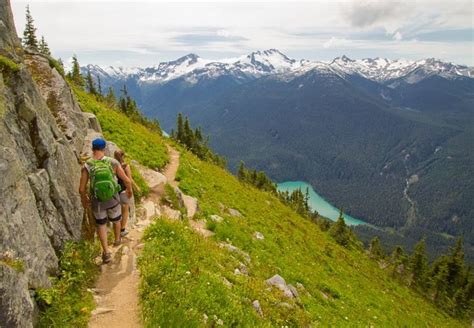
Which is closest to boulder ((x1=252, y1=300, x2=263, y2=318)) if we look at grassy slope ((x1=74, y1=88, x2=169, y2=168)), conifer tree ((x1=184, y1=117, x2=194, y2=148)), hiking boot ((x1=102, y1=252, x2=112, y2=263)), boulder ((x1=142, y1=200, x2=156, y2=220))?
hiking boot ((x1=102, y1=252, x2=112, y2=263))

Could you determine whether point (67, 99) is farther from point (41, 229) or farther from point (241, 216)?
point (241, 216)

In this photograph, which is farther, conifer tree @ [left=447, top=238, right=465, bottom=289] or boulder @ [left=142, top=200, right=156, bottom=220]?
conifer tree @ [left=447, top=238, right=465, bottom=289]

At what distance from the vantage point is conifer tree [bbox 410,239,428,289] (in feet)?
241

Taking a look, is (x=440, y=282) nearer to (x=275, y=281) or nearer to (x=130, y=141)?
(x=275, y=281)

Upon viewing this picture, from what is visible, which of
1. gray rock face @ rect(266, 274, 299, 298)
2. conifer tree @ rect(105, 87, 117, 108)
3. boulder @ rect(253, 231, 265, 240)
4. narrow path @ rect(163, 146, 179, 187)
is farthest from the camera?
conifer tree @ rect(105, 87, 117, 108)

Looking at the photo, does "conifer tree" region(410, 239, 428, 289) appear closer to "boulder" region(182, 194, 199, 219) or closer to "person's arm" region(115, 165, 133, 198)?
"boulder" region(182, 194, 199, 219)

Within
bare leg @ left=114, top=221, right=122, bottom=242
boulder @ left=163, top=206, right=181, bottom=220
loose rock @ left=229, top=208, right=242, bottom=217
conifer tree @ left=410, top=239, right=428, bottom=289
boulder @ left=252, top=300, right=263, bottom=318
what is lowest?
conifer tree @ left=410, top=239, right=428, bottom=289

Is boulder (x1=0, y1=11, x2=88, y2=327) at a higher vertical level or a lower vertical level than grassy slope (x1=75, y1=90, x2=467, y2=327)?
higher

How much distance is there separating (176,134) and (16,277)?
8018 cm

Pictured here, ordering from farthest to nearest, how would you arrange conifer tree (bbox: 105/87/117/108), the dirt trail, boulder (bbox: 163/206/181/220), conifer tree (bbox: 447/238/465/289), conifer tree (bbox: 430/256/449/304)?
1. conifer tree (bbox: 447/238/465/289)
2. conifer tree (bbox: 430/256/449/304)
3. conifer tree (bbox: 105/87/117/108)
4. boulder (bbox: 163/206/181/220)
5. the dirt trail

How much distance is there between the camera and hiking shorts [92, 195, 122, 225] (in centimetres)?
1007

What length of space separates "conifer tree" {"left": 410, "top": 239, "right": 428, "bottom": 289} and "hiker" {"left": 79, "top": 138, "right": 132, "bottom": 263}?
77807mm

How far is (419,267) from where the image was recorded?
73.9m

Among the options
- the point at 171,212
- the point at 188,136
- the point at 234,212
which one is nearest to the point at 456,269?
the point at 188,136
